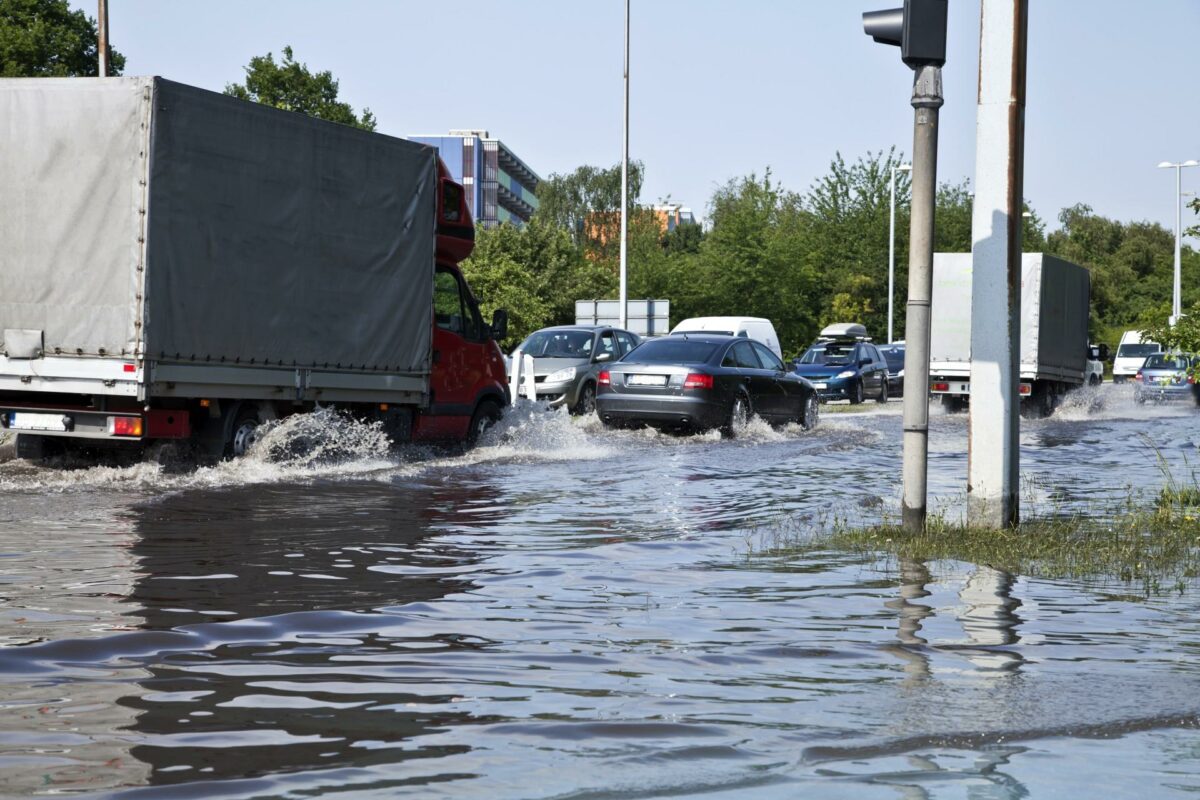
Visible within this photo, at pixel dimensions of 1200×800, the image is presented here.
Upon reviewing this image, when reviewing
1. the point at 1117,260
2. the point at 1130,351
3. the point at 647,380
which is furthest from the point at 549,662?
the point at 1117,260

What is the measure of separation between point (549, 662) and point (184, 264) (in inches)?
358

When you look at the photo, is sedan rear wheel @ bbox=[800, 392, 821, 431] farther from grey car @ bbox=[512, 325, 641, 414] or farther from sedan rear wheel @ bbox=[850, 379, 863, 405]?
sedan rear wheel @ bbox=[850, 379, 863, 405]

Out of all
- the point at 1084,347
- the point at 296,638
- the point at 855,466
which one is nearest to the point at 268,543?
the point at 296,638

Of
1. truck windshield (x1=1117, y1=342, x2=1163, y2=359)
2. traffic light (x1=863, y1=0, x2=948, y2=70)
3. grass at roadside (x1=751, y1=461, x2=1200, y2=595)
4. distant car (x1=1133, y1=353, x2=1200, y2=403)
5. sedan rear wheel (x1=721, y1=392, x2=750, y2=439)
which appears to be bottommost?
grass at roadside (x1=751, y1=461, x2=1200, y2=595)

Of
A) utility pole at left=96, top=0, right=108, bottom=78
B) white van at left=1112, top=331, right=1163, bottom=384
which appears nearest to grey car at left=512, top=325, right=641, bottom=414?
utility pole at left=96, top=0, right=108, bottom=78

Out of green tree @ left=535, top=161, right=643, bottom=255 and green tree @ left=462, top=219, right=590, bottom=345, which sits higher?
green tree @ left=535, top=161, right=643, bottom=255

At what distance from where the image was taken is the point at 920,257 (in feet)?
33.0

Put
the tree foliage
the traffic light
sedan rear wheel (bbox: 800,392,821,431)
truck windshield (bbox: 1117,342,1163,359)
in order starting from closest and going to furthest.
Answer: the traffic light, sedan rear wheel (bbox: 800,392,821,431), truck windshield (bbox: 1117,342,1163,359), the tree foliage

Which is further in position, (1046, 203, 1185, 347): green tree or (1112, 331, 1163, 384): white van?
(1046, 203, 1185, 347): green tree

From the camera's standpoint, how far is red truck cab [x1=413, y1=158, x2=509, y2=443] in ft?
59.8

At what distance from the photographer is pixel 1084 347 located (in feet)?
116

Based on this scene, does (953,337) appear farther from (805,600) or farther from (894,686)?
(894,686)

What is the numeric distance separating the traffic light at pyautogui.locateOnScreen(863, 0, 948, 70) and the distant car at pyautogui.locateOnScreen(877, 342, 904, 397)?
35.5 meters

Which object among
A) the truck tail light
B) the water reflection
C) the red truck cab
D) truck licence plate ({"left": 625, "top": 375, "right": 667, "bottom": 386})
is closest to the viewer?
the water reflection
